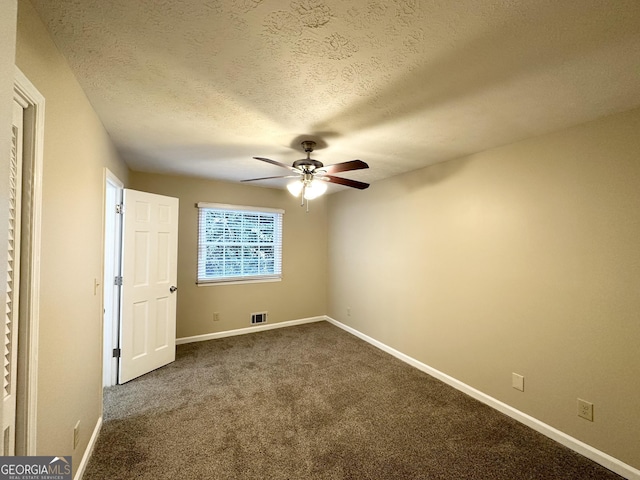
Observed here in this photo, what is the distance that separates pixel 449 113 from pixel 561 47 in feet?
2.18

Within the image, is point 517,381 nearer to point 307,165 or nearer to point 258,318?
point 307,165

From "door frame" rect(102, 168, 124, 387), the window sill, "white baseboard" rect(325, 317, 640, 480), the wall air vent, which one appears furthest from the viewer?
the wall air vent

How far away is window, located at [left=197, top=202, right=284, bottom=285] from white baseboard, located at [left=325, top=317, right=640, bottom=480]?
245 centimetres

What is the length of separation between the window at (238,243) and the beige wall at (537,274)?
6.68 ft

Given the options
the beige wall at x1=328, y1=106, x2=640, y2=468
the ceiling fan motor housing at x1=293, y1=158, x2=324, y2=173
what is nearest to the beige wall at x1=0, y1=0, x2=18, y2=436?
the ceiling fan motor housing at x1=293, y1=158, x2=324, y2=173

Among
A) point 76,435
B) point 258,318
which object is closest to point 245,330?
point 258,318

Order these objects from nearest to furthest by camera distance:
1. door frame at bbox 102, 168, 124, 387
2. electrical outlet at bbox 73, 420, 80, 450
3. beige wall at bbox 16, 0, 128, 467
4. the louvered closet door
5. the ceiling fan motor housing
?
the louvered closet door → beige wall at bbox 16, 0, 128, 467 → electrical outlet at bbox 73, 420, 80, 450 → the ceiling fan motor housing → door frame at bbox 102, 168, 124, 387

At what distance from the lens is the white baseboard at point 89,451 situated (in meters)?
1.63

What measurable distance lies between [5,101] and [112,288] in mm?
2704

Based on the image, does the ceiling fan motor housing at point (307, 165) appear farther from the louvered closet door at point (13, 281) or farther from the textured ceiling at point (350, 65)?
the louvered closet door at point (13, 281)

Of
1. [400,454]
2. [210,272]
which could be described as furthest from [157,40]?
[210,272]

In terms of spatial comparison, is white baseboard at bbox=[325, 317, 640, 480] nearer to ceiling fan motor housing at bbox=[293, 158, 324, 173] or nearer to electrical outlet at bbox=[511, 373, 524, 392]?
electrical outlet at bbox=[511, 373, 524, 392]

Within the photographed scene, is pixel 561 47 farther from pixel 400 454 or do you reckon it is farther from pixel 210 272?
pixel 210 272

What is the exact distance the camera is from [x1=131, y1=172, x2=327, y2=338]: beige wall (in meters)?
3.81
